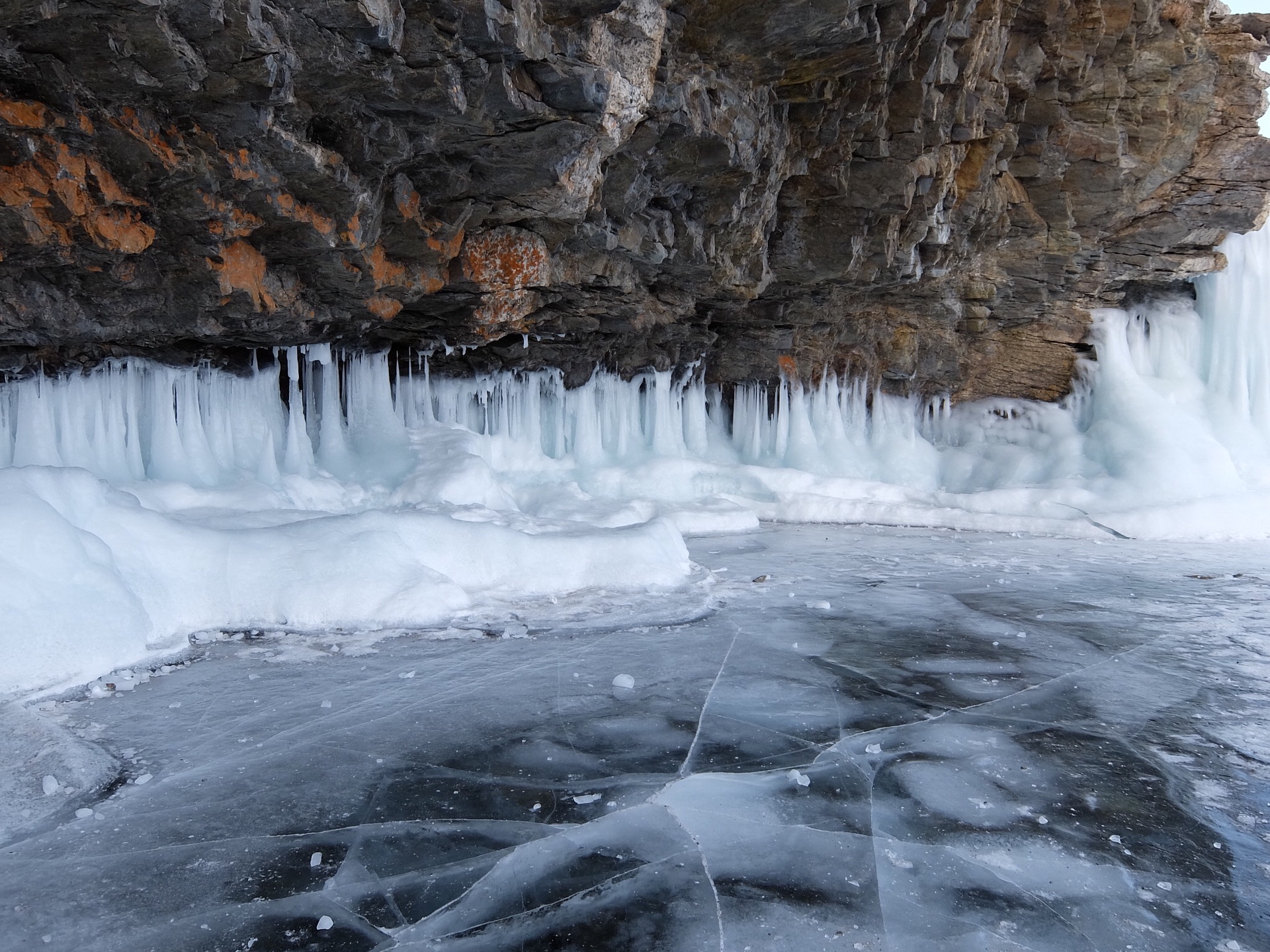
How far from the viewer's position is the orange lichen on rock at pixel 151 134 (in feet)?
A: 19.2

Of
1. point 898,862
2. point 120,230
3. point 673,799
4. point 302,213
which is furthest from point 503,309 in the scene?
point 898,862

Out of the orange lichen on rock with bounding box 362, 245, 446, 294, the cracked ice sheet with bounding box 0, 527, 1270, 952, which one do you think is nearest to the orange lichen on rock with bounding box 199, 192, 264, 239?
the orange lichen on rock with bounding box 362, 245, 446, 294

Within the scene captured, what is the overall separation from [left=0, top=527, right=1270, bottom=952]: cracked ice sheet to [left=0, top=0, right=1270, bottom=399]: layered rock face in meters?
3.50

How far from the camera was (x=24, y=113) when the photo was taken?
18.2ft

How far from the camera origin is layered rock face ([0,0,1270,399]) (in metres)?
5.90

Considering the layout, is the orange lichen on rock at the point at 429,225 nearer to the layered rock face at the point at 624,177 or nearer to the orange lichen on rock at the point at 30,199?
the layered rock face at the point at 624,177

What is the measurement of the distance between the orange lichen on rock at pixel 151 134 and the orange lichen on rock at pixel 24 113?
0.39m

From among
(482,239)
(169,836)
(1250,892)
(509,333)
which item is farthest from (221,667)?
(509,333)

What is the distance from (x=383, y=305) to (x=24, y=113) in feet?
13.5

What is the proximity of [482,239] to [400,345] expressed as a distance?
3.02m

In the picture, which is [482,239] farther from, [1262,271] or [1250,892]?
[1262,271]

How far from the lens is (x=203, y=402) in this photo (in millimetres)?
10078

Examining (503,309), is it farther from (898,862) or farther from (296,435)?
(898,862)

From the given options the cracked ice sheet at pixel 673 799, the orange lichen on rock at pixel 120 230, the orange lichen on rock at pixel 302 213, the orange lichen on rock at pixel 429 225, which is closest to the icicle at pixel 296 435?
the orange lichen on rock at pixel 429 225
